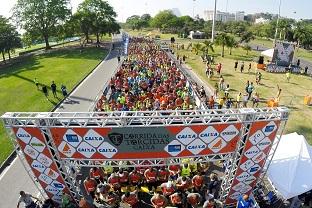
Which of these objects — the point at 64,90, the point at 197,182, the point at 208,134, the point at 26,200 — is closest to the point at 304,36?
the point at 64,90

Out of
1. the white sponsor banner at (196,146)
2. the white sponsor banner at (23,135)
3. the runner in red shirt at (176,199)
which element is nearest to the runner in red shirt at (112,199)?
the runner in red shirt at (176,199)

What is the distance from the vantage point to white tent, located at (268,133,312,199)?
1273 cm

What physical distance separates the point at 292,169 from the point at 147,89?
15.7 metres

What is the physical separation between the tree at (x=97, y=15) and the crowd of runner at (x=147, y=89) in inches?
1343

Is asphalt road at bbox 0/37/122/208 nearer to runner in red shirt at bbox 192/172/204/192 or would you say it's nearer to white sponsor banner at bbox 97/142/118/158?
white sponsor banner at bbox 97/142/118/158

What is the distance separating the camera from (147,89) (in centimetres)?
2667

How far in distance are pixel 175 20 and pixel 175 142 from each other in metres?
119

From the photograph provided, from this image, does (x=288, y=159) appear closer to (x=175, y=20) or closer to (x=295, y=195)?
(x=295, y=195)

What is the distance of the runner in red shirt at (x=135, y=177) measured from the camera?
1386 cm

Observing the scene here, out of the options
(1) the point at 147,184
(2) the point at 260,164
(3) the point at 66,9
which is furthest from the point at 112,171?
(3) the point at 66,9

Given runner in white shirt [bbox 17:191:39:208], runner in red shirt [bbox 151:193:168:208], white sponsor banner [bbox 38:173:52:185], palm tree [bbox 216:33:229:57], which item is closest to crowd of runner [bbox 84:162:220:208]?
runner in red shirt [bbox 151:193:168:208]

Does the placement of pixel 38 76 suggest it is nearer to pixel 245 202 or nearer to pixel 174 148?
pixel 174 148

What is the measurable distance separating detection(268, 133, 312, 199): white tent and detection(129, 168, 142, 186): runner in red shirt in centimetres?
604

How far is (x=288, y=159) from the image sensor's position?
13.8 meters
